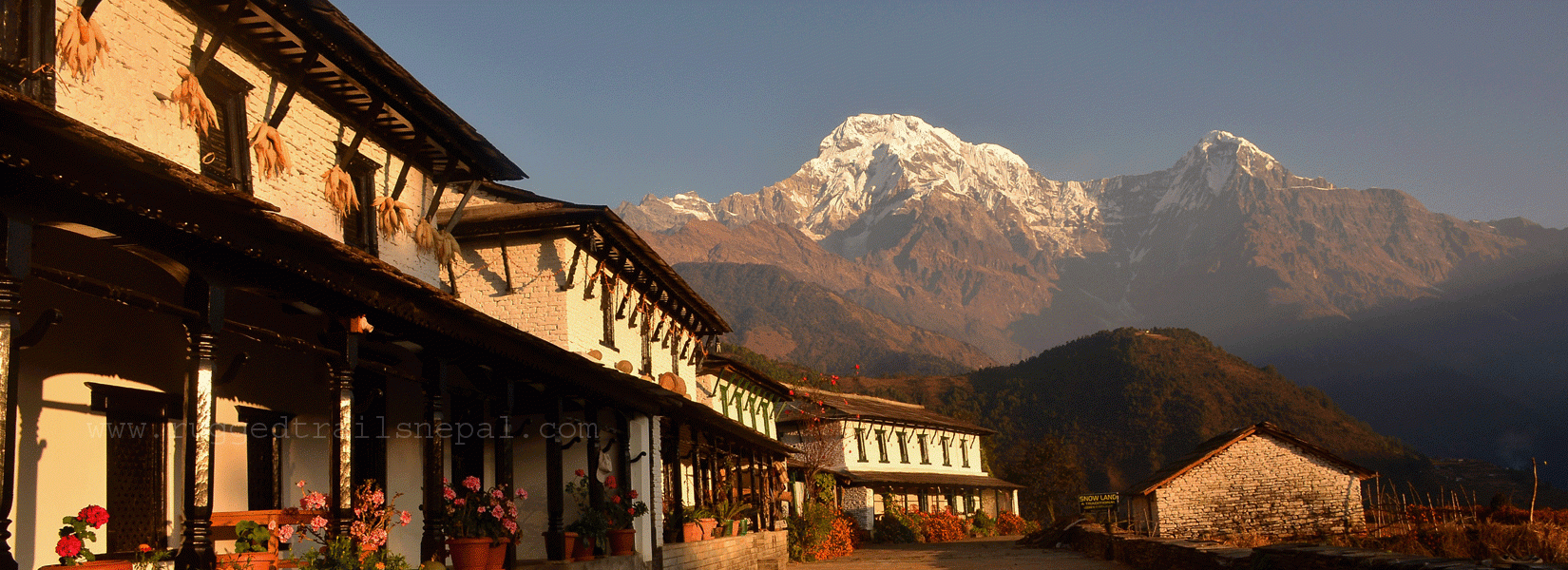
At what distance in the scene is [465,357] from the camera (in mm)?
11555

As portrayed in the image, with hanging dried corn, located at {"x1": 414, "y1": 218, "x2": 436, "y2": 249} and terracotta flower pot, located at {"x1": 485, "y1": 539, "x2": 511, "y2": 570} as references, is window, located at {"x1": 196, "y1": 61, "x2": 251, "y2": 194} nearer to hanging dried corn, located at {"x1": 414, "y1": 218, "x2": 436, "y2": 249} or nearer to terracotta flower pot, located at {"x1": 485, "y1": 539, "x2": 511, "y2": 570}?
hanging dried corn, located at {"x1": 414, "y1": 218, "x2": 436, "y2": 249}

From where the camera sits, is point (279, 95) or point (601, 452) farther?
point (601, 452)

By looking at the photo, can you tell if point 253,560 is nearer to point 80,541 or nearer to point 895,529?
point 80,541

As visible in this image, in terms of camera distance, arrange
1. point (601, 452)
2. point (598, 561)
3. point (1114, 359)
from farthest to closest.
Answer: point (1114, 359), point (601, 452), point (598, 561)

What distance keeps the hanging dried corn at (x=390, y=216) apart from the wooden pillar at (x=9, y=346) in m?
10.00

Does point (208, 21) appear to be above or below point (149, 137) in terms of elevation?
above

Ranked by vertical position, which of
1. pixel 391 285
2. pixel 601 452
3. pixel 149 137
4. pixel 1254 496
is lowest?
pixel 1254 496

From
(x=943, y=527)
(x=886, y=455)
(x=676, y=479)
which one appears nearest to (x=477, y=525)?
(x=676, y=479)

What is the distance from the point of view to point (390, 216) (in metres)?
16.0

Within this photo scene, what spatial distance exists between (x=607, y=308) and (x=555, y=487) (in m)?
9.15

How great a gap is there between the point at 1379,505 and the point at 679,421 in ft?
46.2

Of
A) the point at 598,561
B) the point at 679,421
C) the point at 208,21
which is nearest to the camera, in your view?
the point at 208,21

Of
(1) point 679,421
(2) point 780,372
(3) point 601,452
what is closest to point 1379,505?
(1) point 679,421

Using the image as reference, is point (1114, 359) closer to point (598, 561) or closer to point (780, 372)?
point (780, 372)
